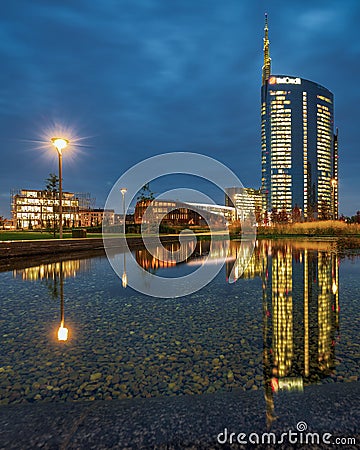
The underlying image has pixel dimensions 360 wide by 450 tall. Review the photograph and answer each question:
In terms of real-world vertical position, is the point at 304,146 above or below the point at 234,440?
above

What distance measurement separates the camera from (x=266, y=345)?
4707mm

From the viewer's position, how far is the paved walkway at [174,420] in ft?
8.45

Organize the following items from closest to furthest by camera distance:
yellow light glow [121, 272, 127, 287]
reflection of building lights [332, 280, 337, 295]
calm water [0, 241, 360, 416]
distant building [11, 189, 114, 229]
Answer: calm water [0, 241, 360, 416] → reflection of building lights [332, 280, 337, 295] → yellow light glow [121, 272, 127, 287] → distant building [11, 189, 114, 229]

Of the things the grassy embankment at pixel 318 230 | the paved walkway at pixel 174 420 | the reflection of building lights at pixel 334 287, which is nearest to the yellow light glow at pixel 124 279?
the reflection of building lights at pixel 334 287

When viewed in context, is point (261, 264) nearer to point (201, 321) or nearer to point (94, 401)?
point (201, 321)

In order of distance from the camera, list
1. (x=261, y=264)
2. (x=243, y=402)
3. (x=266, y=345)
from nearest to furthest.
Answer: (x=243, y=402) < (x=266, y=345) < (x=261, y=264)

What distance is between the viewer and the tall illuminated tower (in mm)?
160750

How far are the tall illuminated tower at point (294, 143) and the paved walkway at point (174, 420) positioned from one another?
538 feet

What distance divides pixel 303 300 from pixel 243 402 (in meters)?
4.85

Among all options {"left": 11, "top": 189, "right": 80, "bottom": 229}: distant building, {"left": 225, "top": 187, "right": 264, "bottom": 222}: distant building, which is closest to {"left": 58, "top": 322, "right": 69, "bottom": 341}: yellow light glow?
{"left": 225, "top": 187, "right": 264, "bottom": 222}: distant building

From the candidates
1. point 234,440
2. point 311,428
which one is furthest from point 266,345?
point 234,440

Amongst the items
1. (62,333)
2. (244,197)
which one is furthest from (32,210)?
(62,333)

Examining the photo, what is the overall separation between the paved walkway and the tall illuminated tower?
16390 centimetres

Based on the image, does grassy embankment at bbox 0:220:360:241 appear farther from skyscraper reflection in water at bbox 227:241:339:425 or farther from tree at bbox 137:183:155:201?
skyscraper reflection in water at bbox 227:241:339:425
